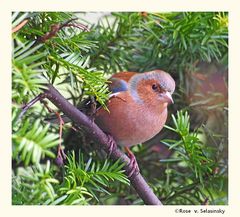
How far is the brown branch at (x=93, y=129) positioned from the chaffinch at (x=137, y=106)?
0.11 metres

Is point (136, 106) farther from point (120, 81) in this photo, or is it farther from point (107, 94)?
point (107, 94)

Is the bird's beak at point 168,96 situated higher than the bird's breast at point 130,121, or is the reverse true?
the bird's beak at point 168,96

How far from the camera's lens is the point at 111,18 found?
80cm

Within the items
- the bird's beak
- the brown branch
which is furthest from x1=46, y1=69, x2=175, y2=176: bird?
the brown branch

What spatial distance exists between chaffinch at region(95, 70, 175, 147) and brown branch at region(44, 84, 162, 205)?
108 millimetres

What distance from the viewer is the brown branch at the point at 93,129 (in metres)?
0.53

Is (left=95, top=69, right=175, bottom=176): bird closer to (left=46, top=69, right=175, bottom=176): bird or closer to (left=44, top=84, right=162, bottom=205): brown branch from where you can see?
(left=46, top=69, right=175, bottom=176): bird

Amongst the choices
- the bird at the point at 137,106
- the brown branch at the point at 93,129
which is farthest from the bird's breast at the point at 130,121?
the brown branch at the point at 93,129

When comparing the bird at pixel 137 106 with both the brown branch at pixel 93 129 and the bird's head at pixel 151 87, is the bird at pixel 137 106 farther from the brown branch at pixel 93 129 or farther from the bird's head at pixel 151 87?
the brown branch at pixel 93 129

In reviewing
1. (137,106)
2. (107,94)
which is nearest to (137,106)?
(137,106)

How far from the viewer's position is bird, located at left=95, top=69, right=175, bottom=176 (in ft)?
2.61
